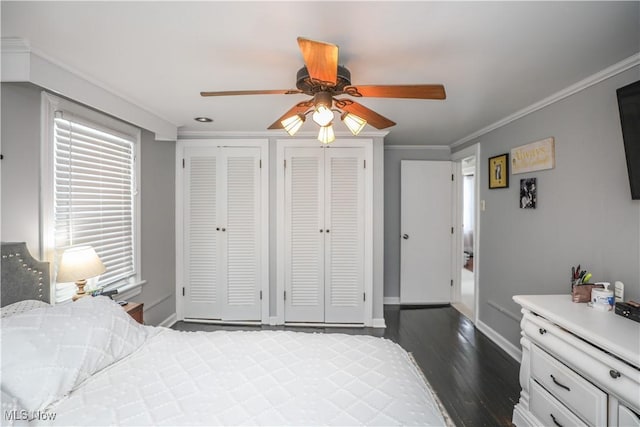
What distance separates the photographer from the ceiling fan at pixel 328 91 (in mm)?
1138

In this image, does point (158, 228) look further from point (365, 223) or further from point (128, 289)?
point (365, 223)

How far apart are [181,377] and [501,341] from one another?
9.78ft

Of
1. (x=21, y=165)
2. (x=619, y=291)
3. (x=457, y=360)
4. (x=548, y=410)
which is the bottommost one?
(x=457, y=360)

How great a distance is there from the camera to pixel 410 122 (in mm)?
2969

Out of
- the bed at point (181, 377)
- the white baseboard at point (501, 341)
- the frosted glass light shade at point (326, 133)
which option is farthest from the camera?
the white baseboard at point (501, 341)

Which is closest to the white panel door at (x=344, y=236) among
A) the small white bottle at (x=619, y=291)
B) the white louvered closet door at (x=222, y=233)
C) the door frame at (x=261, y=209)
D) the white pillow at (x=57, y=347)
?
the door frame at (x=261, y=209)

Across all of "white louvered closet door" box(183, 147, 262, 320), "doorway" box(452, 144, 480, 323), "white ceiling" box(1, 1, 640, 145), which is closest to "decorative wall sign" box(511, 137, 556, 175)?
"white ceiling" box(1, 1, 640, 145)

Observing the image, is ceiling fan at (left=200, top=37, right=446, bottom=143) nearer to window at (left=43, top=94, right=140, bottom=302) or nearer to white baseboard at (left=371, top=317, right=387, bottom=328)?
window at (left=43, top=94, right=140, bottom=302)

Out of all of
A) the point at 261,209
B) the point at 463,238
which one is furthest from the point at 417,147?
the point at 261,209

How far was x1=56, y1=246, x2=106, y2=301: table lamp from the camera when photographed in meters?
1.84

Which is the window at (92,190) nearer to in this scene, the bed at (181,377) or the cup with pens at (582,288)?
the bed at (181,377)

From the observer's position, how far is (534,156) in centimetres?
246

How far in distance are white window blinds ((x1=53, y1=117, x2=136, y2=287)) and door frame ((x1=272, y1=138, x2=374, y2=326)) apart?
4.79 ft

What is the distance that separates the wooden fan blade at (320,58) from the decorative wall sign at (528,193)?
219cm
